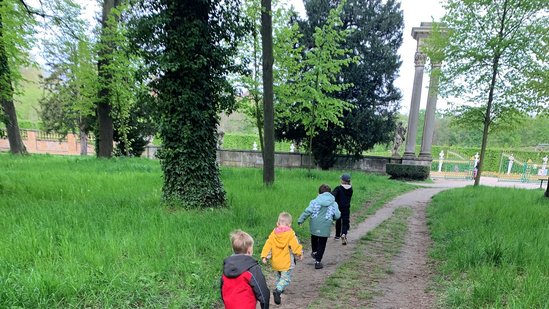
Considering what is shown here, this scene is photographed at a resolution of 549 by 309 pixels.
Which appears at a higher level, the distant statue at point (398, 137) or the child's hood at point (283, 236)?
the distant statue at point (398, 137)

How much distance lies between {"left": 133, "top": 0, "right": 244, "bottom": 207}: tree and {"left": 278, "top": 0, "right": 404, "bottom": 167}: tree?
14.3 m

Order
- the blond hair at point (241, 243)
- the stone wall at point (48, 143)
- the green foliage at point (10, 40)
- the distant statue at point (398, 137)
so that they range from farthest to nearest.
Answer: the stone wall at point (48, 143) → the distant statue at point (398, 137) → the green foliage at point (10, 40) → the blond hair at point (241, 243)

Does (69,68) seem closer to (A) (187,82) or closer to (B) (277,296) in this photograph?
(A) (187,82)

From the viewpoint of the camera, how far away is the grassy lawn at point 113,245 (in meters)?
3.17

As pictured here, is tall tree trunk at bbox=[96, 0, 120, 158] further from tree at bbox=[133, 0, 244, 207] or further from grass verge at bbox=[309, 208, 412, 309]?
grass verge at bbox=[309, 208, 412, 309]

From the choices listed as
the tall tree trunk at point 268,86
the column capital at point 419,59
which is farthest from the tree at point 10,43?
the column capital at point 419,59

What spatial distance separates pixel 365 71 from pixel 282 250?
18.9 meters

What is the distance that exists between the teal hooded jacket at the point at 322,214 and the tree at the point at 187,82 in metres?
2.77

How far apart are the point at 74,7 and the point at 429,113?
2255 centimetres

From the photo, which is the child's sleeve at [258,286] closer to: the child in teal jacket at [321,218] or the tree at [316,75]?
the child in teal jacket at [321,218]

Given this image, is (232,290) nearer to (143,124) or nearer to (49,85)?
(143,124)

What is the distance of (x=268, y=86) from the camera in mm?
10023

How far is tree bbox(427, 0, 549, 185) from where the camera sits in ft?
38.5

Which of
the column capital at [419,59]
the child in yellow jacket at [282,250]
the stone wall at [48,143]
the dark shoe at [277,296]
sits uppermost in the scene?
the column capital at [419,59]
